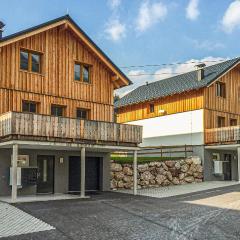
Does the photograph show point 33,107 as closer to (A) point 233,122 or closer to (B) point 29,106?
(B) point 29,106

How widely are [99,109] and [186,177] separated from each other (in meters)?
9.29

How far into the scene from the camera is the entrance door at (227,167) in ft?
111

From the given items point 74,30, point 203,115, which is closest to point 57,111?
point 74,30

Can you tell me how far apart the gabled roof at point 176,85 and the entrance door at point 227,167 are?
21.6ft

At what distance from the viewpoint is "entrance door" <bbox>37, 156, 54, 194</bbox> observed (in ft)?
74.9

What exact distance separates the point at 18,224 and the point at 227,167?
24.0 m

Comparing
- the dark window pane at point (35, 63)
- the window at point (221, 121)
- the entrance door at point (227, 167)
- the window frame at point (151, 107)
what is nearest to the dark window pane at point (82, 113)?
the dark window pane at point (35, 63)

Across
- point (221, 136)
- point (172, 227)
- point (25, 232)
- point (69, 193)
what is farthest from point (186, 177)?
point (25, 232)

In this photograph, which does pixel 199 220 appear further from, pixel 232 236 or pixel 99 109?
pixel 99 109

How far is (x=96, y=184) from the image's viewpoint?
2569 centimetres

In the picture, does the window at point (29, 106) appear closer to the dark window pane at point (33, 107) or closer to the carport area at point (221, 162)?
the dark window pane at point (33, 107)

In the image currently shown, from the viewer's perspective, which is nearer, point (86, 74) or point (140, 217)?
point (140, 217)

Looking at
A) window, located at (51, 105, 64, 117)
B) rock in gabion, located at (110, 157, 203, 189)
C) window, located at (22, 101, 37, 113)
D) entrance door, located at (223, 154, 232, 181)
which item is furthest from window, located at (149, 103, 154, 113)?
window, located at (22, 101, 37, 113)

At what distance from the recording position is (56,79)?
23.5m
